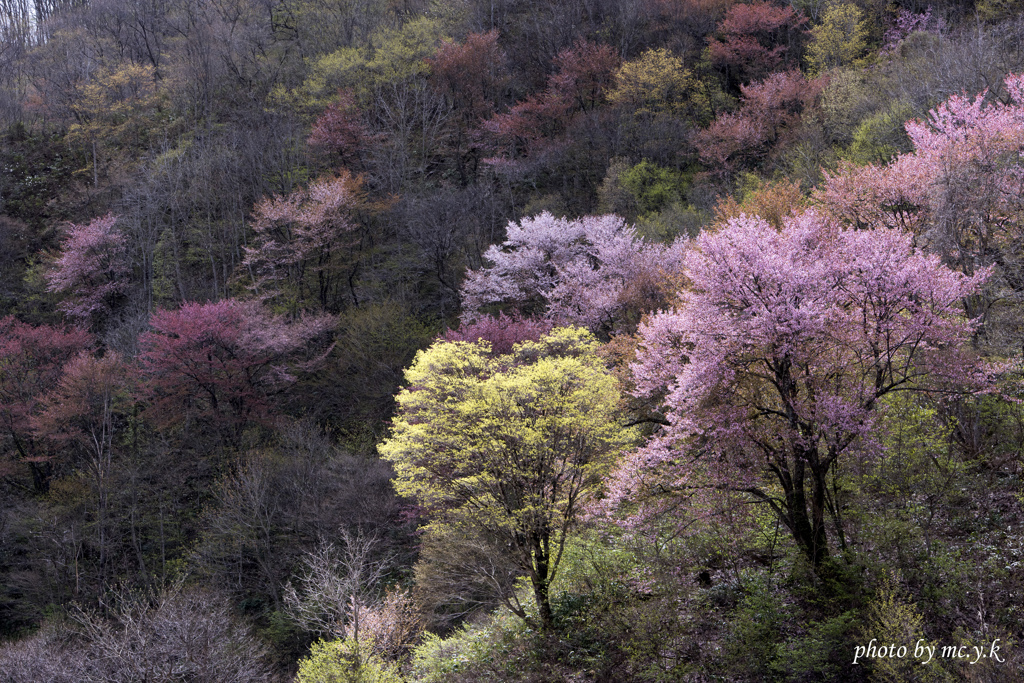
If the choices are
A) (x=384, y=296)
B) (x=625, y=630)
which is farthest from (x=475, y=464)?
(x=384, y=296)

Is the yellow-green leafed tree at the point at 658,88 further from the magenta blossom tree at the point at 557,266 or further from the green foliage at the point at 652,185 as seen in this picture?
the magenta blossom tree at the point at 557,266

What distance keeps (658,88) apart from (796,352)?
26.0 m

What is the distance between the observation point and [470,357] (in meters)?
15.6

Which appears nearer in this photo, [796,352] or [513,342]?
[796,352]

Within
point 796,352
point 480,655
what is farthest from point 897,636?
point 480,655

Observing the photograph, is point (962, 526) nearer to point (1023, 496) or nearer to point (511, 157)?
point (1023, 496)

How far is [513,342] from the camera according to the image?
2008cm

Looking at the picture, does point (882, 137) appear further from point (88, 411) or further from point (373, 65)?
point (88, 411)

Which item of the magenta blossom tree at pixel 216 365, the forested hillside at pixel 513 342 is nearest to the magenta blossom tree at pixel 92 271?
the forested hillside at pixel 513 342

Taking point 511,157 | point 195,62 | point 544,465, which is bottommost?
point 544,465

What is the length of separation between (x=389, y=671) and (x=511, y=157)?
84.6ft

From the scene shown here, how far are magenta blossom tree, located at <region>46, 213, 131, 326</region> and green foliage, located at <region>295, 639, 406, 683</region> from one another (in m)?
26.6

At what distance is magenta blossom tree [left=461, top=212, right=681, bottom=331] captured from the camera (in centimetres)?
2298

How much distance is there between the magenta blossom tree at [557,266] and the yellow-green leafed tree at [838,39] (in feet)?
45.2
